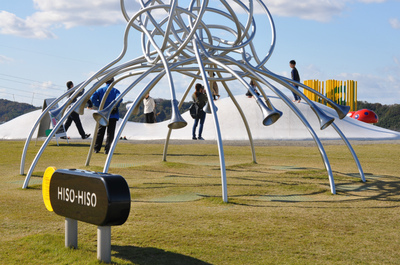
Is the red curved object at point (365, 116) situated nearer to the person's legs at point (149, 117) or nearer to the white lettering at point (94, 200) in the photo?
the person's legs at point (149, 117)

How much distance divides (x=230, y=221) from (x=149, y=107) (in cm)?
1890

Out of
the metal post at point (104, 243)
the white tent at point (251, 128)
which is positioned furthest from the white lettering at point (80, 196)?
the white tent at point (251, 128)

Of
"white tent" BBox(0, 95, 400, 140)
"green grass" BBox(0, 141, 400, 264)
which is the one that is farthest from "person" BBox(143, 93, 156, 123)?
"green grass" BBox(0, 141, 400, 264)

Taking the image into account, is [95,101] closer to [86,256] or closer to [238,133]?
[86,256]

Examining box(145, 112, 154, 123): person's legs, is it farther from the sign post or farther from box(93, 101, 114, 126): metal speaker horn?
the sign post

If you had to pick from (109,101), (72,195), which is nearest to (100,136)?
(109,101)

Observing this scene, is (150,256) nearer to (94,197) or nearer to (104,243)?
(104,243)

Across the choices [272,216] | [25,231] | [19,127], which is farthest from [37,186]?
[19,127]

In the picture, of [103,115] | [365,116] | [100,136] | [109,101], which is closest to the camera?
[103,115]

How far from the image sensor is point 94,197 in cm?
420

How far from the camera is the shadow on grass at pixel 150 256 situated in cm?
461

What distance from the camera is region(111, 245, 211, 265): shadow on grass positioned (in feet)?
15.1

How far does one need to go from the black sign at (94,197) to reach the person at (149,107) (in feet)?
60.3

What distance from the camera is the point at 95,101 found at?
1466cm
